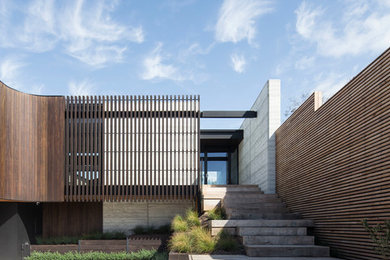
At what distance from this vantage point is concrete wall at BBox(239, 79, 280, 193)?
1106 centimetres

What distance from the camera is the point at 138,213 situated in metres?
13.3

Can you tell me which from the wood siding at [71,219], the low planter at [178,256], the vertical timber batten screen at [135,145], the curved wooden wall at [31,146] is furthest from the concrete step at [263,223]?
the wood siding at [71,219]

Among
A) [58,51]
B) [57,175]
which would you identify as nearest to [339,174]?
[58,51]

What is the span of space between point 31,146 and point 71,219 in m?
3.39

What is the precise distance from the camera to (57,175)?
1166 centimetres

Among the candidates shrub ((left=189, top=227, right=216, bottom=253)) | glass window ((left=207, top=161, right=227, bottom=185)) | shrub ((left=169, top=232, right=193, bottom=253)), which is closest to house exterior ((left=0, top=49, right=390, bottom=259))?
shrub ((left=189, top=227, right=216, bottom=253))

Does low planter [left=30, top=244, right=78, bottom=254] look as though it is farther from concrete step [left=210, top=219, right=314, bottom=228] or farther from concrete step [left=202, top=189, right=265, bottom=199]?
concrete step [left=210, top=219, right=314, bottom=228]

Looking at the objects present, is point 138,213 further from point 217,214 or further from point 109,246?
point 217,214

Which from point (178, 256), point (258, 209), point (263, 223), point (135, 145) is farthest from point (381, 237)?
point (135, 145)

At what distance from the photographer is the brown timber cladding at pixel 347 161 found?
17.8ft

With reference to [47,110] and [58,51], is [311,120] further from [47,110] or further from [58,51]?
[47,110]

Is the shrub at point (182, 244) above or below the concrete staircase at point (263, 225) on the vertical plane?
below

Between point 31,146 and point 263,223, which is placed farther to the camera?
point 31,146

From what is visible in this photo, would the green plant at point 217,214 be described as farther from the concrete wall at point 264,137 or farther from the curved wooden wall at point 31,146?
the curved wooden wall at point 31,146
